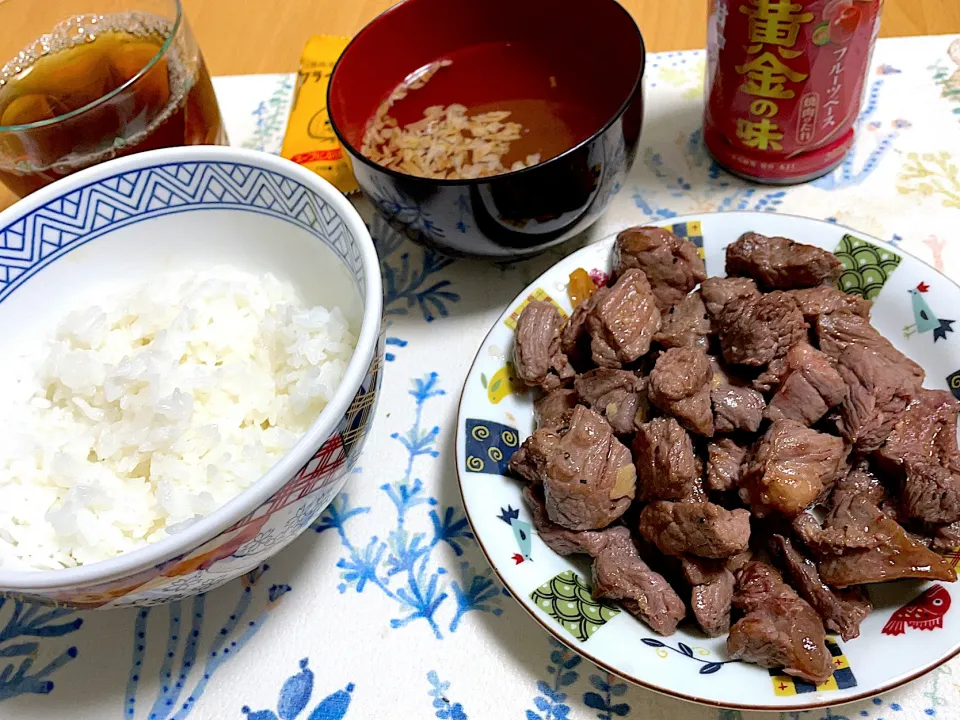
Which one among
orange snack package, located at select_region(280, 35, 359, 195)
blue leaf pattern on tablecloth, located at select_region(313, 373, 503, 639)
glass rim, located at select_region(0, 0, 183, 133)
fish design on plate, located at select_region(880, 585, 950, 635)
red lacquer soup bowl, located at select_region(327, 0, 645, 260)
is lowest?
blue leaf pattern on tablecloth, located at select_region(313, 373, 503, 639)

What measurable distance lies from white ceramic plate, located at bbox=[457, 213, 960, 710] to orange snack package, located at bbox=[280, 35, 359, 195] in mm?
594

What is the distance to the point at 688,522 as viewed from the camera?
0.99 m

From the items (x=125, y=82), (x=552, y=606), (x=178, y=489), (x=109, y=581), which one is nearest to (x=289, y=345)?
(x=178, y=489)

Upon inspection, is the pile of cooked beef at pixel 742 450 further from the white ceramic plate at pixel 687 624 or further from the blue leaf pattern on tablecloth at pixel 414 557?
the blue leaf pattern on tablecloth at pixel 414 557

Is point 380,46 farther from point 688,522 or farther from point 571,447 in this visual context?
point 688,522

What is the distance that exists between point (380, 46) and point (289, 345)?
2.44 feet

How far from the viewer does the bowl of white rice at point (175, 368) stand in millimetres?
919

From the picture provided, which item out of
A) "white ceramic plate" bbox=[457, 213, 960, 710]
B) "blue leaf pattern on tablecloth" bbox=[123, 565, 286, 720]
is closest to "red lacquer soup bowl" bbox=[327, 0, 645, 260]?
"white ceramic plate" bbox=[457, 213, 960, 710]

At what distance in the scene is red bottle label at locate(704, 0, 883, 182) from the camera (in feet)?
4.19

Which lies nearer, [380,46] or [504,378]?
[504,378]

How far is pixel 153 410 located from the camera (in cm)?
109

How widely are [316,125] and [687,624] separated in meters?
1.34

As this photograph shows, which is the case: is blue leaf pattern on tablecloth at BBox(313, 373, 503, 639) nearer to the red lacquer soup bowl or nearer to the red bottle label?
the red lacquer soup bowl

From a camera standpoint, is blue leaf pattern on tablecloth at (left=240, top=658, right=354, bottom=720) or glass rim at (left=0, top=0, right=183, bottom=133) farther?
glass rim at (left=0, top=0, right=183, bottom=133)
